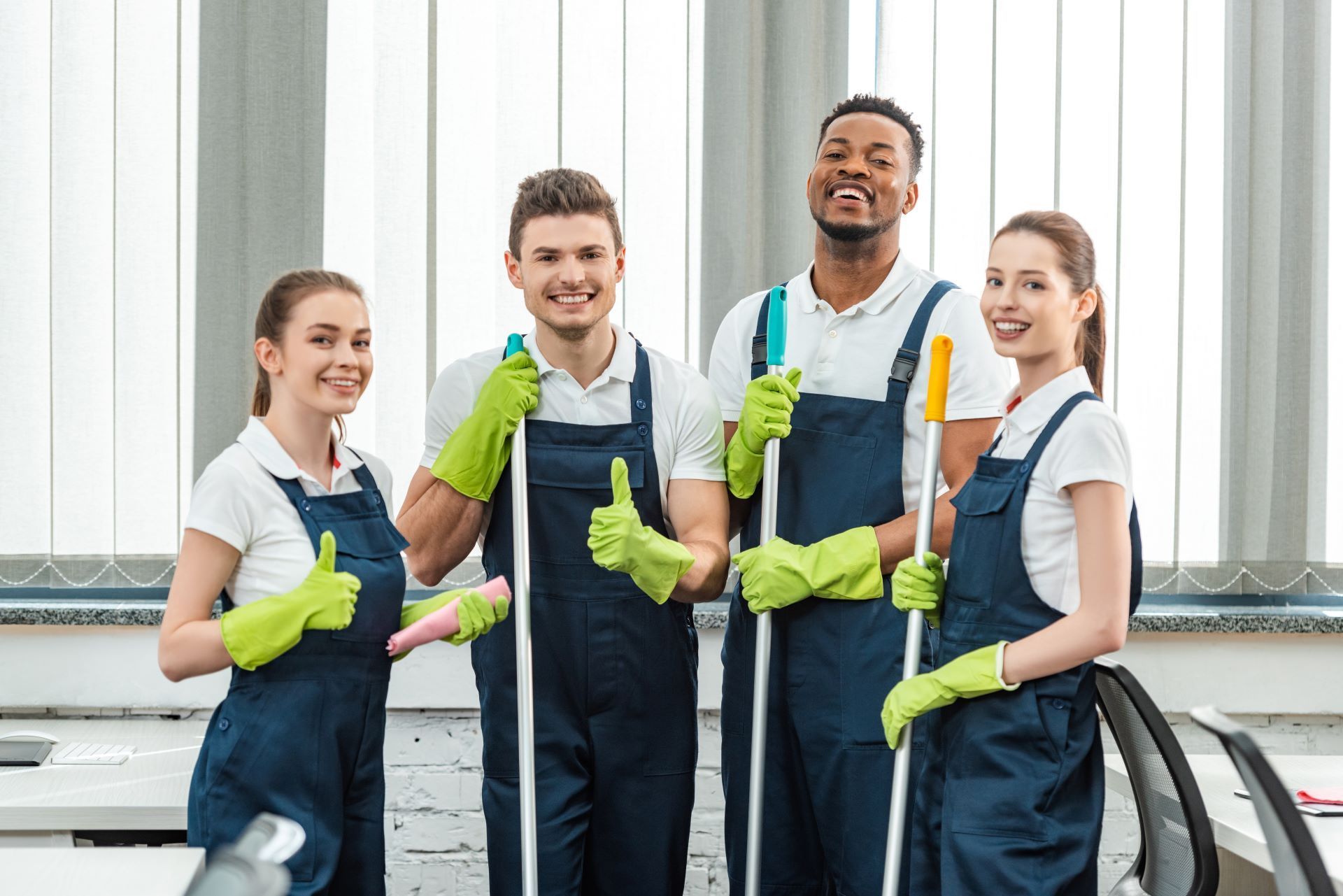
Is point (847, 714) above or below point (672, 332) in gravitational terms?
below

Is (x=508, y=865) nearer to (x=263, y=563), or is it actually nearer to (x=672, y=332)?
(x=263, y=563)

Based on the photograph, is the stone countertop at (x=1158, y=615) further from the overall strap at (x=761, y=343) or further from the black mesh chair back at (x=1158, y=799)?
the black mesh chair back at (x=1158, y=799)

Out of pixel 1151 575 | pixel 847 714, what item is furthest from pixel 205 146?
pixel 1151 575

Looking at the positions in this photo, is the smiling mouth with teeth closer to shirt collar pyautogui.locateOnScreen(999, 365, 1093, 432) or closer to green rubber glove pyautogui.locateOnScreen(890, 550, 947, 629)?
shirt collar pyautogui.locateOnScreen(999, 365, 1093, 432)

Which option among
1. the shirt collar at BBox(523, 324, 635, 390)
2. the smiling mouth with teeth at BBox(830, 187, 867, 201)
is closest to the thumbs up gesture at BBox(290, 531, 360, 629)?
the shirt collar at BBox(523, 324, 635, 390)

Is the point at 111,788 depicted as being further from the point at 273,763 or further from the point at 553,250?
the point at 553,250

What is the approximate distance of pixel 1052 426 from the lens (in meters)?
1.50

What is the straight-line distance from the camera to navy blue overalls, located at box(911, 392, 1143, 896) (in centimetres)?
142

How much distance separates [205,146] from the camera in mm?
2332

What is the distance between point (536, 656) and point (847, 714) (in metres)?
0.51

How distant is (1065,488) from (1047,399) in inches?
5.8

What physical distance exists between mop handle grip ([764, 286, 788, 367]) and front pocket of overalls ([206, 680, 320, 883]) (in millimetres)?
896

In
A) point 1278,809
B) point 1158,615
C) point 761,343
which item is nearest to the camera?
point 1278,809

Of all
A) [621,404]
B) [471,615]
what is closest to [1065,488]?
[621,404]
